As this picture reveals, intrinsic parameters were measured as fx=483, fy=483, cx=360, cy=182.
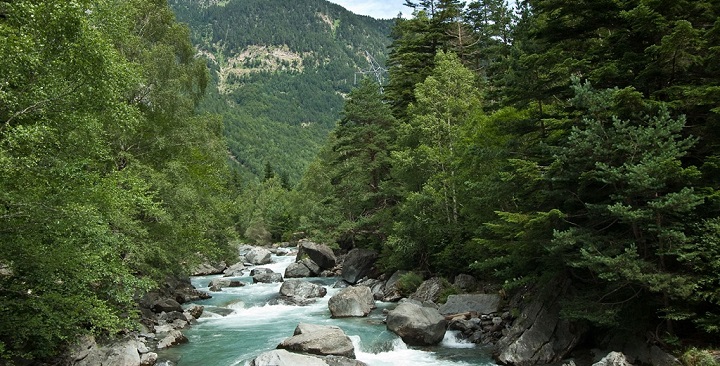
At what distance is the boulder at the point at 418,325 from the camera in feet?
56.6

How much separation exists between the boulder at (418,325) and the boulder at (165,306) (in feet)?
36.2

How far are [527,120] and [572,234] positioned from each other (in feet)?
Answer: 15.3

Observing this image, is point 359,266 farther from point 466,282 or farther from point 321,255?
point 466,282

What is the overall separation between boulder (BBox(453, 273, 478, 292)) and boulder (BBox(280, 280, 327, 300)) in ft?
28.7

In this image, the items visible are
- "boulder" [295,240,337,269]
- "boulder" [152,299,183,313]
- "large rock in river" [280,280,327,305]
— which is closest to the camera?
"boulder" [152,299,183,313]

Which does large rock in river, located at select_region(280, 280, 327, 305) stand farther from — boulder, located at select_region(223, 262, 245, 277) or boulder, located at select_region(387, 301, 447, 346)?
boulder, located at select_region(223, 262, 245, 277)

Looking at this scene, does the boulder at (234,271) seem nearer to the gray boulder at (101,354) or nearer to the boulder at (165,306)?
the boulder at (165,306)

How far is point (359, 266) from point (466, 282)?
1062 centimetres

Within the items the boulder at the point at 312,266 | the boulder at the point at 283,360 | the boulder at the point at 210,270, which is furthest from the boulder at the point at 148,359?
→ the boulder at the point at 210,270

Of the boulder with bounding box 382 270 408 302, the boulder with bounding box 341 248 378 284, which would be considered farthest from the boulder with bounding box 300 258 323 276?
the boulder with bounding box 382 270 408 302

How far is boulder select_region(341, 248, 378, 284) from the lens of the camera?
3219 centimetres

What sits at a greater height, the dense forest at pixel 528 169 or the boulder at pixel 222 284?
the dense forest at pixel 528 169

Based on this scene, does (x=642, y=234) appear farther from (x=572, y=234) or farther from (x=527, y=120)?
(x=527, y=120)

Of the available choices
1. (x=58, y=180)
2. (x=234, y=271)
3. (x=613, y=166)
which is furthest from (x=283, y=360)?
(x=234, y=271)
